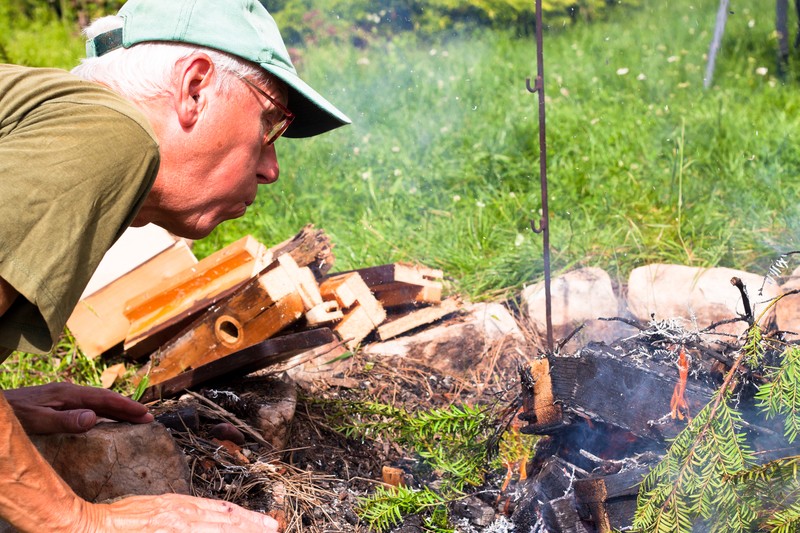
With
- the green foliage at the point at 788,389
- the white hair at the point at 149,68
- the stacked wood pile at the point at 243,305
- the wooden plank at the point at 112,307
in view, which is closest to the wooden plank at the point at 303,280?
the stacked wood pile at the point at 243,305

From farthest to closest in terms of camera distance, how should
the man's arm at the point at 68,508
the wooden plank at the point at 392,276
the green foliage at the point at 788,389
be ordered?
the wooden plank at the point at 392,276 → the green foliage at the point at 788,389 → the man's arm at the point at 68,508

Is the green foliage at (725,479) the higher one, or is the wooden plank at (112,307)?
the green foliage at (725,479)

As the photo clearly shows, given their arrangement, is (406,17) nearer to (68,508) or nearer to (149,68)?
(149,68)

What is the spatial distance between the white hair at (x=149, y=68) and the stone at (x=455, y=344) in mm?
2059

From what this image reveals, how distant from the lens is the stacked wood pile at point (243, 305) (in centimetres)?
348

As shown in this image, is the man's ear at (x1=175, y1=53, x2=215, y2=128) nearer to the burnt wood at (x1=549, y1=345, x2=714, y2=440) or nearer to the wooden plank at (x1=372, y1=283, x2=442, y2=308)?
the burnt wood at (x1=549, y1=345, x2=714, y2=440)

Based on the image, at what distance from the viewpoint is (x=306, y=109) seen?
2.39 m

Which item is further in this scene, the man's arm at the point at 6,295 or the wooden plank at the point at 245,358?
the wooden plank at the point at 245,358

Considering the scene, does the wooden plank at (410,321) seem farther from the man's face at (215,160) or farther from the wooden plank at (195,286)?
the man's face at (215,160)

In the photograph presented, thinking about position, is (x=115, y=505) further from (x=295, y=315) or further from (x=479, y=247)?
(x=479, y=247)

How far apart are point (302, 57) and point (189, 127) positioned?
578 cm

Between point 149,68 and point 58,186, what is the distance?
0.49m

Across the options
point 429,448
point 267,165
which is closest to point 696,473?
point 429,448

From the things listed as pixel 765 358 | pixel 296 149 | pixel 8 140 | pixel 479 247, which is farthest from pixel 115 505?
pixel 296 149
